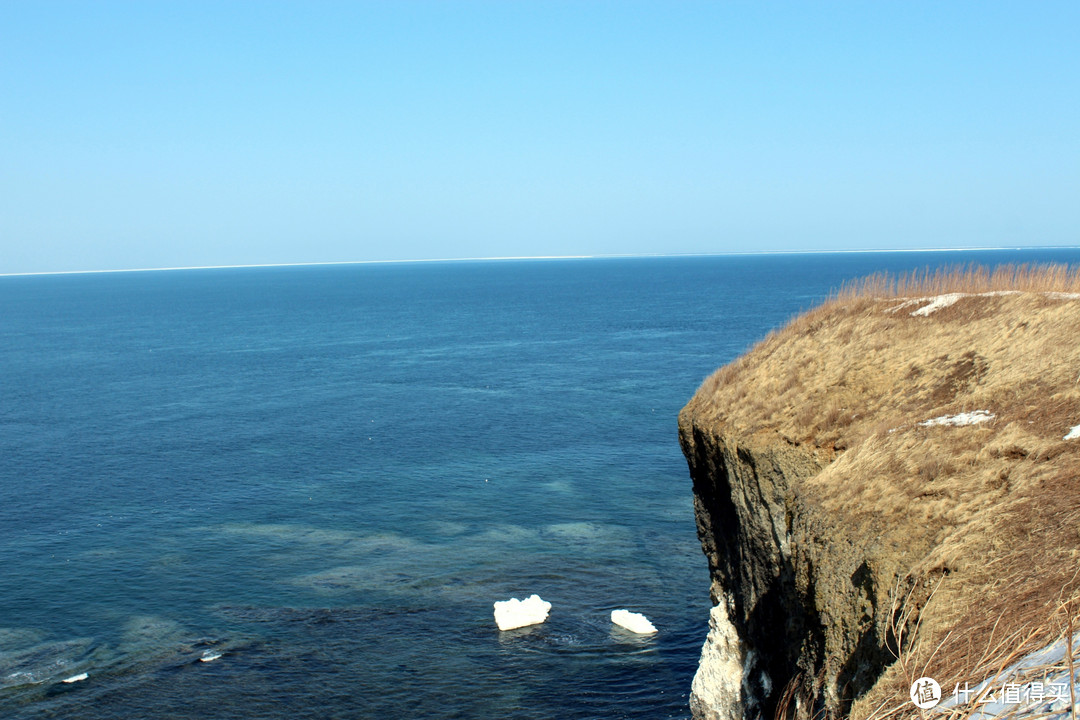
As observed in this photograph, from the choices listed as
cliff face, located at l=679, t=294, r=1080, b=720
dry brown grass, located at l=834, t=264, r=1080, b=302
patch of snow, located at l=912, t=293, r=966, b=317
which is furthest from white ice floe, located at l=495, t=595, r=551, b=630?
patch of snow, located at l=912, t=293, r=966, b=317

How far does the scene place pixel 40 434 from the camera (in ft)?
237

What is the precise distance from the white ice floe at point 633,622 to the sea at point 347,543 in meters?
0.49

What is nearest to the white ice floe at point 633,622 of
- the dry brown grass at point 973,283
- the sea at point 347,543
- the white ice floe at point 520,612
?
the sea at point 347,543

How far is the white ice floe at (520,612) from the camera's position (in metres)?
37.2

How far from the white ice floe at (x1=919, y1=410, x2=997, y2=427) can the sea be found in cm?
1696

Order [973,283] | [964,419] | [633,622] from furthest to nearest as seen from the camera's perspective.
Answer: [633,622], [973,283], [964,419]

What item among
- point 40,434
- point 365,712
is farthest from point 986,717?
point 40,434

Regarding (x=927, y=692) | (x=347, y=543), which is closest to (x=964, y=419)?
(x=927, y=692)

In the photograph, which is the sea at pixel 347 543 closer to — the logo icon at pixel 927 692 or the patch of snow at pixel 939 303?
the patch of snow at pixel 939 303

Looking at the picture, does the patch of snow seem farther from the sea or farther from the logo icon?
the sea

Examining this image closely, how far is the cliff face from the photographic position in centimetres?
1297

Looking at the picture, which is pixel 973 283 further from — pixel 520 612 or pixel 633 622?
pixel 520 612

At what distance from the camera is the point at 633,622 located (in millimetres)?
36469

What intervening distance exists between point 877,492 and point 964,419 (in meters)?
2.74
